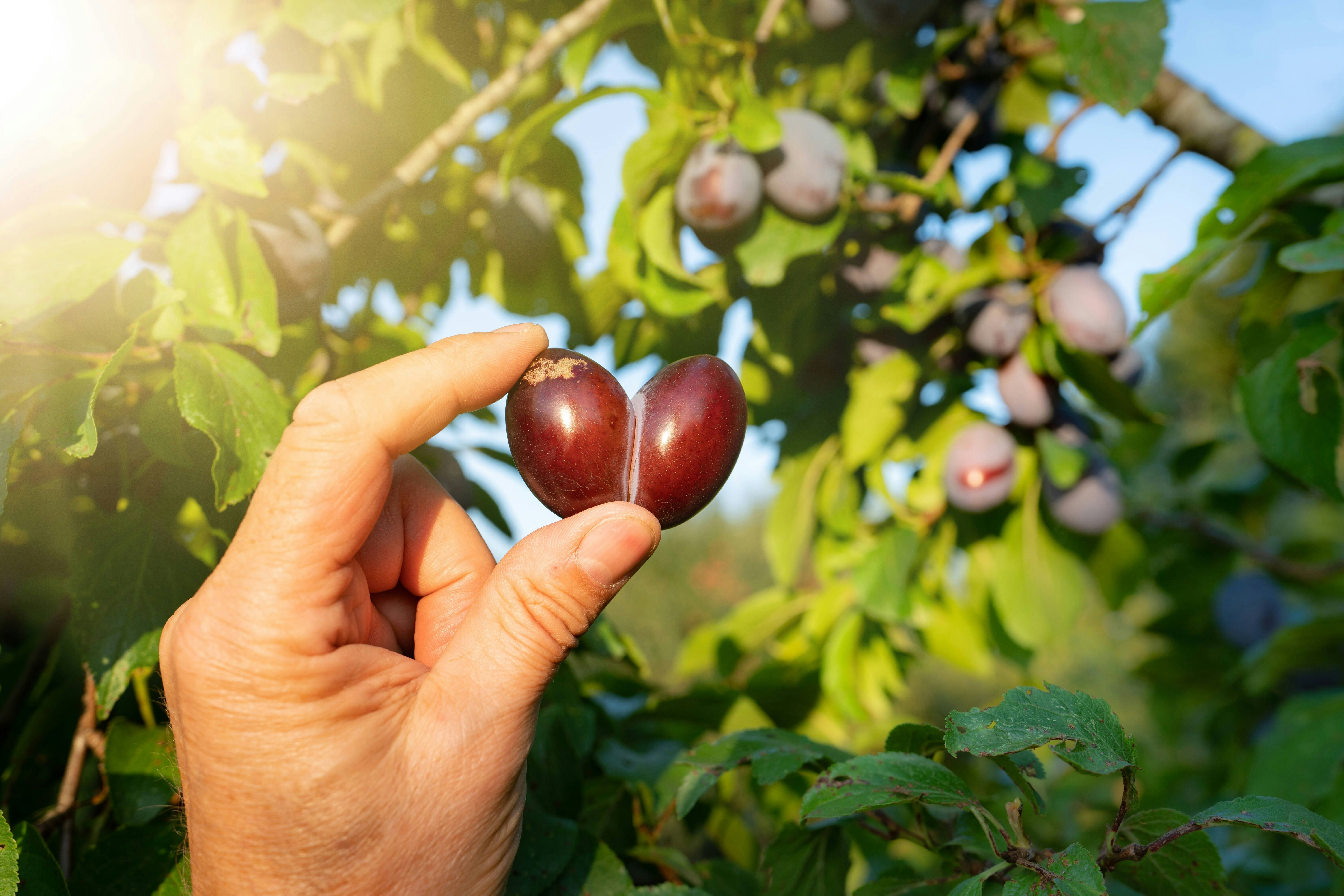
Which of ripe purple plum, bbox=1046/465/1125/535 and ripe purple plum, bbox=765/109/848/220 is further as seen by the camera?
ripe purple plum, bbox=1046/465/1125/535

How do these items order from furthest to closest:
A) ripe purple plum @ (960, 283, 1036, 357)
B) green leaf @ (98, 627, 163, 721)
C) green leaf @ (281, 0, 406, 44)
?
ripe purple plum @ (960, 283, 1036, 357) < green leaf @ (281, 0, 406, 44) < green leaf @ (98, 627, 163, 721)

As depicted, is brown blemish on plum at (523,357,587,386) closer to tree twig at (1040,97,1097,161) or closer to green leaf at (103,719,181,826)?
green leaf at (103,719,181,826)

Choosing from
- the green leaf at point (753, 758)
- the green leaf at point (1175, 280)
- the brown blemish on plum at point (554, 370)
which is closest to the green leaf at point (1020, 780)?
the green leaf at point (753, 758)

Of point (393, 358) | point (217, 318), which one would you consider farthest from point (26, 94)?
point (393, 358)

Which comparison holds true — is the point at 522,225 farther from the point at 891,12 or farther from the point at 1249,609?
the point at 1249,609

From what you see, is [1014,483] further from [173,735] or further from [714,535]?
[714,535]

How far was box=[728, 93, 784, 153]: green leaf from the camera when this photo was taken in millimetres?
951

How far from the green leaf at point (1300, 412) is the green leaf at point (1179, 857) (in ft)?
1.62

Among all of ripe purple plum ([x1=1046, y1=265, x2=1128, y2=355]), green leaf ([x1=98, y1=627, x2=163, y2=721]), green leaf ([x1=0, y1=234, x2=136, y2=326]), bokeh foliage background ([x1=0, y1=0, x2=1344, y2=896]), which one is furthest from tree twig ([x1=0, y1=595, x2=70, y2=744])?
ripe purple plum ([x1=1046, y1=265, x2=1128, y2=355])

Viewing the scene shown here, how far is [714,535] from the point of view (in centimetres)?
1166

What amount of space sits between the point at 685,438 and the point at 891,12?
2.51 ft

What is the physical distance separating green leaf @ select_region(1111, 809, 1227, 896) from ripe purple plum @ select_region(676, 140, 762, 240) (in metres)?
0.75

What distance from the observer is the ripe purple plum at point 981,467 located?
121 cm

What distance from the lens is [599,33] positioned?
0.99 meters
